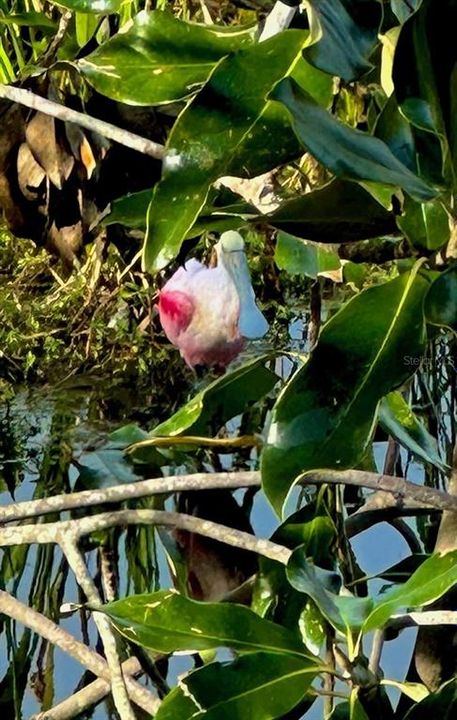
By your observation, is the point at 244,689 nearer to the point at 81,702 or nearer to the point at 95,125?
the point at 81,702

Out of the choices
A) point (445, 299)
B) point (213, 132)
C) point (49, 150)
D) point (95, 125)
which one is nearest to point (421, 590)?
point (445, 299)

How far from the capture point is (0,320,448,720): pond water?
1.02 metres

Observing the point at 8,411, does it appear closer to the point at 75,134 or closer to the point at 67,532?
the point at 75,134

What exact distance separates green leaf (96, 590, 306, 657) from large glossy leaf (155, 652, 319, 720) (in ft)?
0.03

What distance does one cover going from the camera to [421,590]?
60 cm

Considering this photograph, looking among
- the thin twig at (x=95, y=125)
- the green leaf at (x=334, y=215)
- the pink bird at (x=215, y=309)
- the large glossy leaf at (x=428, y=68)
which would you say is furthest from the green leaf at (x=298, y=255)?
the large glossy leaf at (x=428, y=68)

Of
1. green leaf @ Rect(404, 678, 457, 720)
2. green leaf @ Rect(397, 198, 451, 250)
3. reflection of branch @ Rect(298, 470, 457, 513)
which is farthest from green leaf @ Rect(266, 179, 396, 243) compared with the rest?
green leaf @ Rect(404, 678, 457, 720)

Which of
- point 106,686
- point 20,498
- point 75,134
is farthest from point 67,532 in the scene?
point 20,498

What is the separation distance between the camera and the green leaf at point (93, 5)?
2.51 ft

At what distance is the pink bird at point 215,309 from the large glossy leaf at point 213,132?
0.32 metres

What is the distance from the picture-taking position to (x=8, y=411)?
6.20ft

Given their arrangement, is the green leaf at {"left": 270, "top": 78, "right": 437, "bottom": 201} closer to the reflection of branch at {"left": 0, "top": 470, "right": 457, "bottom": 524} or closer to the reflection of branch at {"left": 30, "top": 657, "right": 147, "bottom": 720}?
the reflection of branch at {"left": 0, "top": 470, "right": 457, "bottom": 524}

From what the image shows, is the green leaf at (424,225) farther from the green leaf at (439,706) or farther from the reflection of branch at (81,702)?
the reflection of branch at (81,702)

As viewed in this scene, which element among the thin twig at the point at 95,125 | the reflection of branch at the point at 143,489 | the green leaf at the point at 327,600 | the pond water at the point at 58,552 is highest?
the thin twig at the point at 95,125
